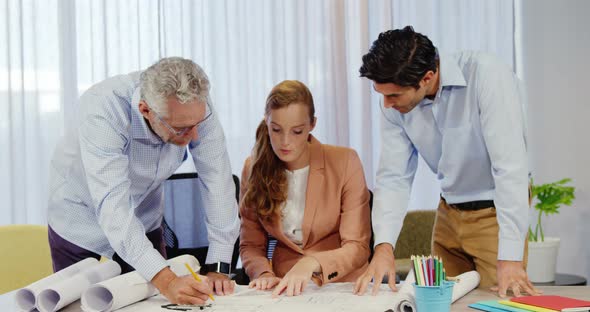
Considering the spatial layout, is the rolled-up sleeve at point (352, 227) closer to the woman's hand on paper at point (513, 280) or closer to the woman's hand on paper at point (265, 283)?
the woman's hand on paper at point (265, 283)

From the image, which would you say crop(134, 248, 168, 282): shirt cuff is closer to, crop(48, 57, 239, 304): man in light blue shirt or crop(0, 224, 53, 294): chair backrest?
crop(48, 57, 239, 304): man in light blue shirt

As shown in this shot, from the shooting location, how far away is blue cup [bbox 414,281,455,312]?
1.52 metres

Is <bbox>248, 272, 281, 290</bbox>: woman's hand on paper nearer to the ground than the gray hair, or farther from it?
nearer to the ground

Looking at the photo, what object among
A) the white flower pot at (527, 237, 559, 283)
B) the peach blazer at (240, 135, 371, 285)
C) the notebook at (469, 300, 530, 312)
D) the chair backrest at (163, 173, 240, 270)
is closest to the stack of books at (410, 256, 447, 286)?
the notebook at (469, 300, 530, 312)

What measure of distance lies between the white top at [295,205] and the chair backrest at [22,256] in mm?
1324

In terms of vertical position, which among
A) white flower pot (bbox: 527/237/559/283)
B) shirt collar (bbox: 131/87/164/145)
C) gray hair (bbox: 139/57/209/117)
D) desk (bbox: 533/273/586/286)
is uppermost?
gray hair (bbox: 139/57/209/117)

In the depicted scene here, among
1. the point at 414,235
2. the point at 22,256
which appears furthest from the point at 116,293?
the point at 414,235

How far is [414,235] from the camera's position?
4066 millimetres

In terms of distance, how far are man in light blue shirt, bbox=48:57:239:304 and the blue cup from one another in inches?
22.3

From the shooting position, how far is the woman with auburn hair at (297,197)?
7.55ft

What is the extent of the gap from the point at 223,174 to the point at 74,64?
8.13 ft

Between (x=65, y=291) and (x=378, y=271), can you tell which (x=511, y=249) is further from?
(x=65, y=291)

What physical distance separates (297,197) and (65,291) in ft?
3.01

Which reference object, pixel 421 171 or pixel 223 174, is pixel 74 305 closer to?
pixel 223 174
